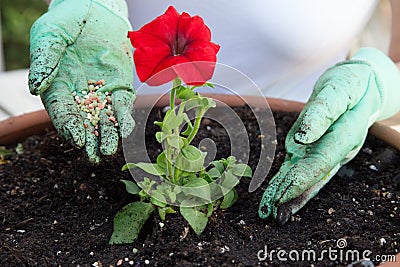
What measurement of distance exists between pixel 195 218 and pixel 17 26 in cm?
211

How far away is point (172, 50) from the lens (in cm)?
75

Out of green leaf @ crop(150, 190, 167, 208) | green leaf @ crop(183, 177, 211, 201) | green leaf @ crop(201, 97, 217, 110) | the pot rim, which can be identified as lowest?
the pot rim

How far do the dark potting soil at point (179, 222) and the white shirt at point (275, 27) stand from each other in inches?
11.6

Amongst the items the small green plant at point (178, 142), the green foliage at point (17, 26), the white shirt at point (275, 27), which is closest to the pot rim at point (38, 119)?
the white shirt at point (275, 27)

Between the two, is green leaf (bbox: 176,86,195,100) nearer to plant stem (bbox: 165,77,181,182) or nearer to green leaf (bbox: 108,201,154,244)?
plant stem (bbox: 165,77,181,182)

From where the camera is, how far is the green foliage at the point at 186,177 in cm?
78

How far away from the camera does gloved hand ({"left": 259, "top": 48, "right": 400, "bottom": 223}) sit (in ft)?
2.77

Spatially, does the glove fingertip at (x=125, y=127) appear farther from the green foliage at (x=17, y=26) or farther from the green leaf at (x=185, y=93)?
the green foliage at (x=17, y=26)

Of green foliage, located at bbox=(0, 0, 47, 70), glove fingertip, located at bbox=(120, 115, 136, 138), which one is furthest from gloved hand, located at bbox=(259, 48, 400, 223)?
green foliage, located at bbox=(0, 0, 47, 70)

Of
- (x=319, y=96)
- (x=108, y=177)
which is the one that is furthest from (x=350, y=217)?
(x=108, y=177)

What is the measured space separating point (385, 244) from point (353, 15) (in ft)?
2.04

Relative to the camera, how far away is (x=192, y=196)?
2.73ft

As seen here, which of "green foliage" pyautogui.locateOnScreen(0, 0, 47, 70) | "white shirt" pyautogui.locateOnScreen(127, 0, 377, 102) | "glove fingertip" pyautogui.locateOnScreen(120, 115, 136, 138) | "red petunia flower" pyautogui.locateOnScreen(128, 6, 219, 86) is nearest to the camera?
"red petunia flower" pyautogui.locateOnScreen(128, 6, 219, 86)

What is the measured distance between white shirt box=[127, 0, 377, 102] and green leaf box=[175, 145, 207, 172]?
54cm
